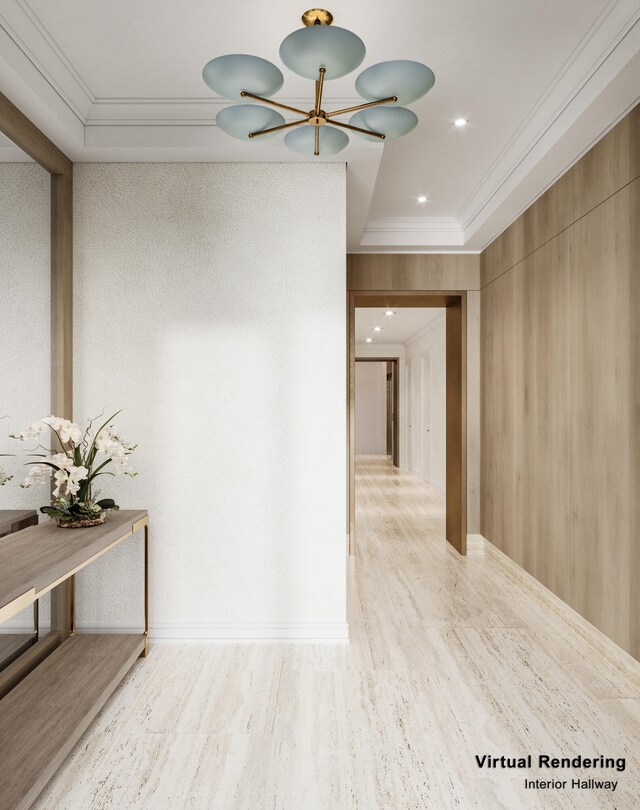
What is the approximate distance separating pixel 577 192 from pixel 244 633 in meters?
2.97

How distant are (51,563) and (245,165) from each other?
215 centimetres

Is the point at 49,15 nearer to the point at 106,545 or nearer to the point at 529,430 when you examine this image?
the point at 106,545

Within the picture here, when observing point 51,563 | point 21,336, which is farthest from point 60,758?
point 21,336

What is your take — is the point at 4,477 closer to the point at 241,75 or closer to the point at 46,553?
the point at 46,553

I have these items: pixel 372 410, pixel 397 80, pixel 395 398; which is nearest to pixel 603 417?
pixel 397 80

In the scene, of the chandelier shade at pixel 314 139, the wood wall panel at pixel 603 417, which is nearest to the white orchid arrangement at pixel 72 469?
the chandelier shade at pixel 314 139

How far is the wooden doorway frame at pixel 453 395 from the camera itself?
466 centimetres

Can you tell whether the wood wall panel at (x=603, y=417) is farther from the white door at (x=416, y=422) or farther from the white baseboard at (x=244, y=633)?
the white door at (x=416, y=422)

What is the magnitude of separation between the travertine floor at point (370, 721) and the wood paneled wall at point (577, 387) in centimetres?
42

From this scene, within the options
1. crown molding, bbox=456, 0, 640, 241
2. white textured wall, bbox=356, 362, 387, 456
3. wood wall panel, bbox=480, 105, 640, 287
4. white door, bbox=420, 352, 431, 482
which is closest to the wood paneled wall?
wood wall panel, bbox=480, 105, 640, 287

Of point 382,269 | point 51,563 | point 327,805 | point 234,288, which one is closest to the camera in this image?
point 327,805

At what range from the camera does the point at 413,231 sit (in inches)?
177

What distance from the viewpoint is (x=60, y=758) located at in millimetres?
1778

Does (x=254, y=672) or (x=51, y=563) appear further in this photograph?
(x=254, y=672)
